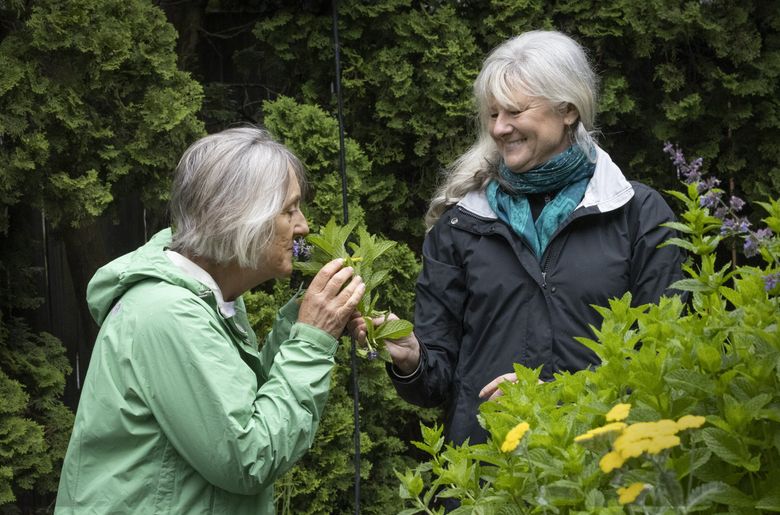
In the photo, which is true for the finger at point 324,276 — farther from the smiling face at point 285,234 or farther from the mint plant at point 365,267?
the mint plant at point 365,267

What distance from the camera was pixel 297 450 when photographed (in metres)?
1.98

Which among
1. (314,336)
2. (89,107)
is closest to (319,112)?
(89,107)

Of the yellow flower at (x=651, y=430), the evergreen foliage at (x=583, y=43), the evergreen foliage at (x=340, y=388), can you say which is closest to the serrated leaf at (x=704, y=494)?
the yellow flower at (x=651, y=430)

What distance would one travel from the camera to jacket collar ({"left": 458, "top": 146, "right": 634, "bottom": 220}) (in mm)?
2611

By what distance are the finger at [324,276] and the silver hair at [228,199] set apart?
0.15 metres

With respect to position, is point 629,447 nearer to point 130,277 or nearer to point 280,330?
point 130,277

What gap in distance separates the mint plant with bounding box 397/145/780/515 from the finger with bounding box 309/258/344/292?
0.75 m

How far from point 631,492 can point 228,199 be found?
1.26 m

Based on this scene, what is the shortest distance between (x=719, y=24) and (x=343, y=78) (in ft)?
6.04

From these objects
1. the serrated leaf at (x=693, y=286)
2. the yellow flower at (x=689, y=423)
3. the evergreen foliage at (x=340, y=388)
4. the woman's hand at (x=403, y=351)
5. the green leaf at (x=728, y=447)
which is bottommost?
the evergreen foliage at (x=340, y=388)

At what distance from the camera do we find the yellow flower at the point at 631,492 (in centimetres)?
108

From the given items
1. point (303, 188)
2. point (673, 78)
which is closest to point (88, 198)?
point (303, 188)

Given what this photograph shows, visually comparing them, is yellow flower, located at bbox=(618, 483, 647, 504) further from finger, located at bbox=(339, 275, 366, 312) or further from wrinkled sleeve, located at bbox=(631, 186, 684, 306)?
wrinkled sleeve, located at bbox=(631, 186, 684, 306)

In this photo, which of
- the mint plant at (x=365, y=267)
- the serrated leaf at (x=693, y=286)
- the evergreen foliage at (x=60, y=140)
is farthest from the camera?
the evergreen foliage at (x=60, y=140)
